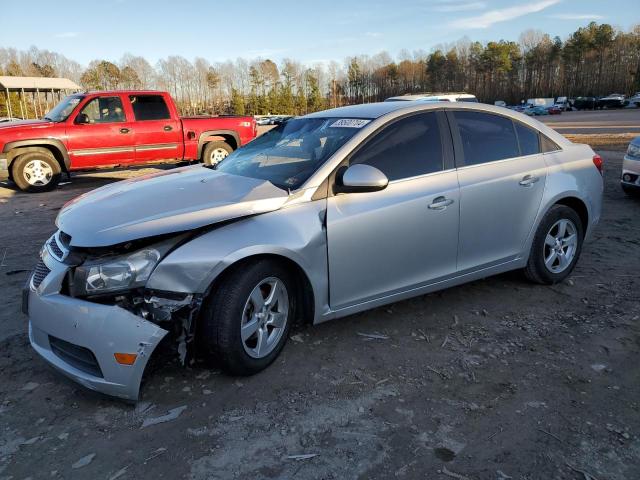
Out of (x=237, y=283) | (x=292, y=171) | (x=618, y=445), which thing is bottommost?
(x=618, y=445)

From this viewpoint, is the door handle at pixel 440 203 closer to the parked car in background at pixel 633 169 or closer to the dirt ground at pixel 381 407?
the dirt ground at pixel 381 407

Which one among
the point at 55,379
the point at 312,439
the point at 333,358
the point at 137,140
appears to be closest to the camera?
the point at 312,439

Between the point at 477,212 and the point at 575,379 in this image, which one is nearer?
the point at 575,379

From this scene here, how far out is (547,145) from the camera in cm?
447

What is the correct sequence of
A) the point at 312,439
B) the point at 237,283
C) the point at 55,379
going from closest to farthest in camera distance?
the point at 312,439
the point at 237,283
the point at 55,379

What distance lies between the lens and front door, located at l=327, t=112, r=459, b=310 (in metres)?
3.31

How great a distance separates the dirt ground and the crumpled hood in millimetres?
959

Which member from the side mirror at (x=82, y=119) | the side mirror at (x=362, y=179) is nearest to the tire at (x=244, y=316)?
the side mirror at (x=362, y=179)

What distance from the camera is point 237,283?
2900 mm

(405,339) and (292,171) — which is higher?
(292,171)

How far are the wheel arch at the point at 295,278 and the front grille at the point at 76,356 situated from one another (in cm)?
69

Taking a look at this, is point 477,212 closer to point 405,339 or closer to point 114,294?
point 405,339

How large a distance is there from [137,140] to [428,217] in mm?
8863

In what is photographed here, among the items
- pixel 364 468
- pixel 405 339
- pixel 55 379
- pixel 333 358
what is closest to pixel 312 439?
pixel 364 468
